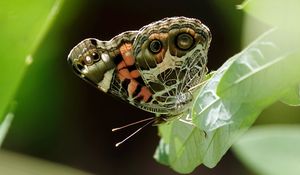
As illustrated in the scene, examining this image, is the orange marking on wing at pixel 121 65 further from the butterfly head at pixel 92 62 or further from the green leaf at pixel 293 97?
the green leaf at pixel 293 97

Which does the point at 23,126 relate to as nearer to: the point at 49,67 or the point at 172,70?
the point at 49,67

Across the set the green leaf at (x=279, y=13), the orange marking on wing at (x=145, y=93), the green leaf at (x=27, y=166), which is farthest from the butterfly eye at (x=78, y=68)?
the green leaf at (x=27, y=166)

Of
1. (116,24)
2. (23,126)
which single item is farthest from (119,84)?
(116,24)

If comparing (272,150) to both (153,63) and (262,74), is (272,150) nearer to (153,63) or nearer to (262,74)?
(153,63)

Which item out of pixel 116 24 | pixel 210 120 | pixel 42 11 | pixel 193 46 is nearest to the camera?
pixel 42 11

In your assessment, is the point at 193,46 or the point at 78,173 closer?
the point at 193,46

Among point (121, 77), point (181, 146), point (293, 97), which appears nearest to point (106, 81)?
point (121, 77)

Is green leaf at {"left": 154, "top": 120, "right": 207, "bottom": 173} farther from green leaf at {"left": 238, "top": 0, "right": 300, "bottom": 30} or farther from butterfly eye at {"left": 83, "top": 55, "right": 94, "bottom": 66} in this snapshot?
green leaf at {"left": 238, "top": 0, "right": 300, "bottom": 30}

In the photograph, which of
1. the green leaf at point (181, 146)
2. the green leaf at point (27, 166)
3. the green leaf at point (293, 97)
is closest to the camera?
the green leaf at point (293, 97)
